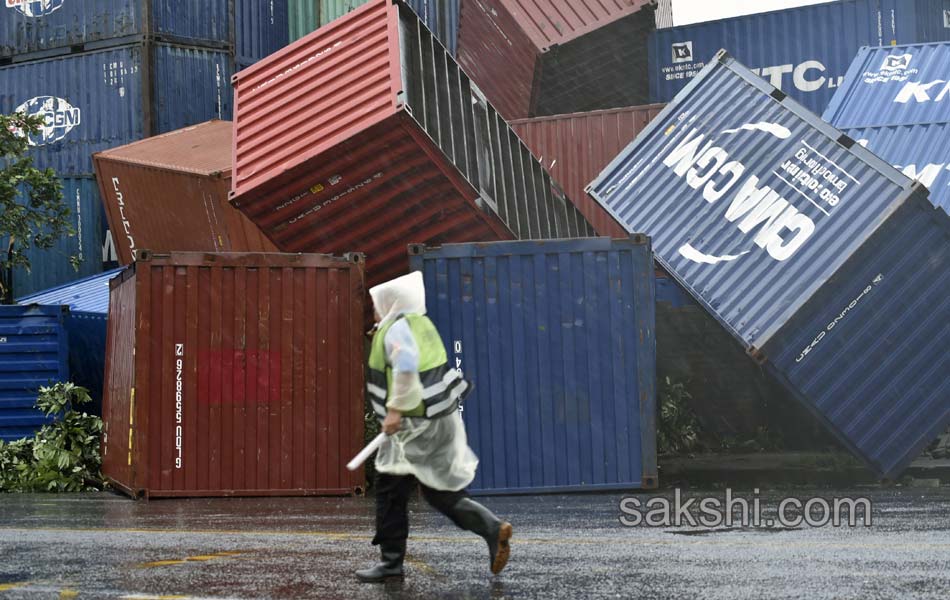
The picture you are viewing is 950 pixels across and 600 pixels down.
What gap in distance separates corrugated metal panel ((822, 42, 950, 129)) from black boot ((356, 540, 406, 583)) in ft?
40.5

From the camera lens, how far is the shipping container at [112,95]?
22.7 m

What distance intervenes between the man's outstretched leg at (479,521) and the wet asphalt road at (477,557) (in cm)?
15

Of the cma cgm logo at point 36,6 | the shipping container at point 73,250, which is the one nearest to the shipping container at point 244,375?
the shipping container at point 73,250

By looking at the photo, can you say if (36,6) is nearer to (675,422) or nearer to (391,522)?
(675,422)

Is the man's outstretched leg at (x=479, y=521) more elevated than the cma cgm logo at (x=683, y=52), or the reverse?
the cma cgm logo at (x=683, y=52)

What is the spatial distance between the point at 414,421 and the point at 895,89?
1319cm

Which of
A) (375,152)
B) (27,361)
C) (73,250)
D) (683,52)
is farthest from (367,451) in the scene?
(683,52)

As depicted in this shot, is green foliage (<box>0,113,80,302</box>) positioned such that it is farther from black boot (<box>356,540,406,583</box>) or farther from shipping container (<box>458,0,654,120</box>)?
black boot (<box>356,540,406,583</box>)

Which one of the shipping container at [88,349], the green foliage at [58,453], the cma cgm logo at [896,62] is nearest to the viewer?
the green foliage at [58,453]

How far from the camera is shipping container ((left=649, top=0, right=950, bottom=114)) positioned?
21141 mm

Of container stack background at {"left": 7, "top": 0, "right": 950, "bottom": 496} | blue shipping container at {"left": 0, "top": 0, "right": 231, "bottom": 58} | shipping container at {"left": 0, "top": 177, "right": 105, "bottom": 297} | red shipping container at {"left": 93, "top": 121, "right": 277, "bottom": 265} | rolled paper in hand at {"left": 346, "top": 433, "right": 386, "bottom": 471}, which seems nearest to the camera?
rolled paper in hand at {"left": 346, "top": 433, "right": 386, "bottom": 471}

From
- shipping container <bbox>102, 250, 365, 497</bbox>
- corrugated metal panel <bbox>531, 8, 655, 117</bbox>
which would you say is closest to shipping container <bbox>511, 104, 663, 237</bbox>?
corrugated metal panel <bbox>531, 8, 655, 117</bbox>

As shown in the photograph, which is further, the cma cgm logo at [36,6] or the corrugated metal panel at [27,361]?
the cma cgm logo at [36,6]

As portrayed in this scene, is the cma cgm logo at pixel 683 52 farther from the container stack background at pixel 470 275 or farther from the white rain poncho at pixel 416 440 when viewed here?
the white rain poncho at pixel 416 440
